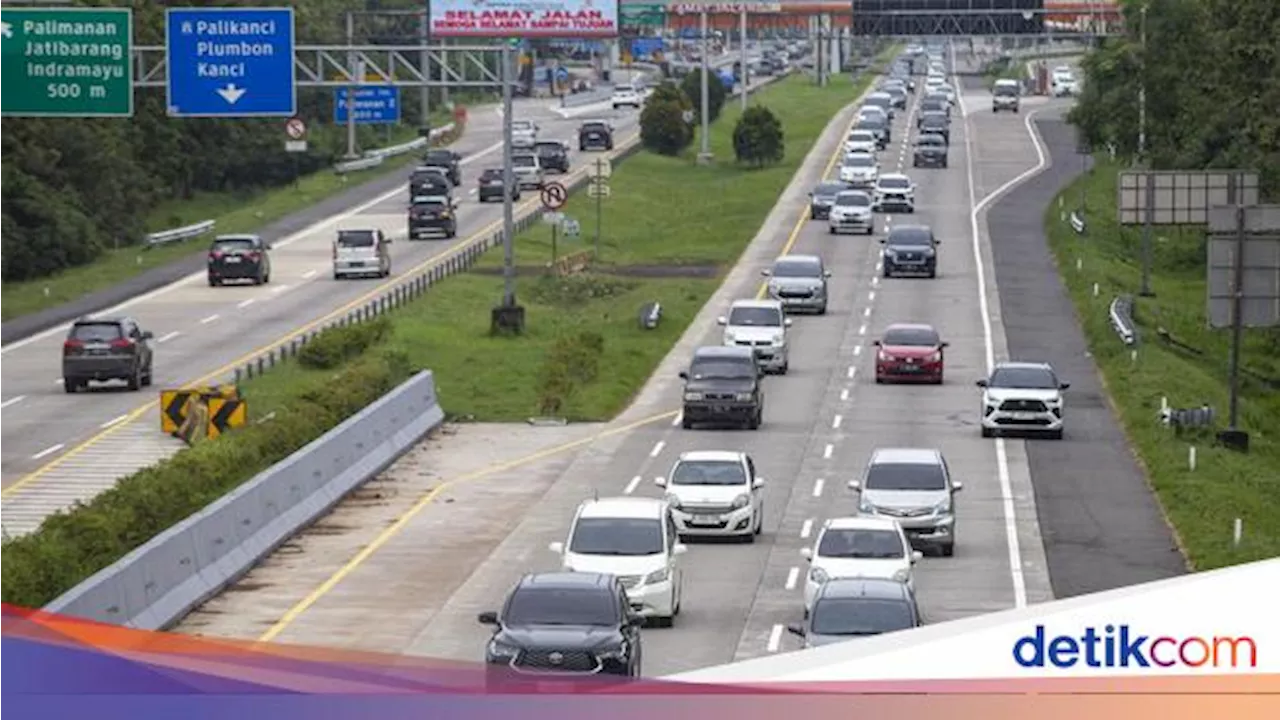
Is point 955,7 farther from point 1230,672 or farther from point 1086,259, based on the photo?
point 1230,672

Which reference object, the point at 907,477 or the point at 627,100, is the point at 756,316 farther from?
the point at 627,100

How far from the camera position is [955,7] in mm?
162625

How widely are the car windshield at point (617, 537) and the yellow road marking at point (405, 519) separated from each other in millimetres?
3638

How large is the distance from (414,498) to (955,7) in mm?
119097

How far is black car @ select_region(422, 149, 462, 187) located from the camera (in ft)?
406

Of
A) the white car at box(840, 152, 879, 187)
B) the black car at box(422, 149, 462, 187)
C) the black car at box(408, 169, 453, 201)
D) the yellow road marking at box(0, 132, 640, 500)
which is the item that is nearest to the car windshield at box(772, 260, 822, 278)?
the yellow road marking at box(0, 132, 640, 500)

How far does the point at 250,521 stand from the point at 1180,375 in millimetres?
31755

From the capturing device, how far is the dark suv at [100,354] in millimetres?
61500

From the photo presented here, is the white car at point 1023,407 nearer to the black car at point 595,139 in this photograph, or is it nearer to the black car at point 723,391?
the black car at point 723,391

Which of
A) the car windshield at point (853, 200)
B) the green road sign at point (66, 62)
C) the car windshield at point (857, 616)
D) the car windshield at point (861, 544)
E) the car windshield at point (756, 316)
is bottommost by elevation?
the car windshield at point (756, 316)

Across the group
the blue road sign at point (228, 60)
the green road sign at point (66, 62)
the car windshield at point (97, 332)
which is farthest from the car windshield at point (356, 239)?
the green road sign at point (66, 62)

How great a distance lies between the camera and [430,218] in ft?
331

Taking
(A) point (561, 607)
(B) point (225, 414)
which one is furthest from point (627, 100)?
(A) point (561, 607)

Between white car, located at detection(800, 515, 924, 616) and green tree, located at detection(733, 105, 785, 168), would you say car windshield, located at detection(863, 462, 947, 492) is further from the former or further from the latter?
green tree, located at detection(733, 105, 785, 168)
